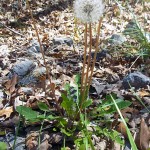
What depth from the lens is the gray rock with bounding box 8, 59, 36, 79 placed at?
10.5 feet

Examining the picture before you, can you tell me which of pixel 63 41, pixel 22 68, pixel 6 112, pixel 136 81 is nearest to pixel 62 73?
pixel 22 68

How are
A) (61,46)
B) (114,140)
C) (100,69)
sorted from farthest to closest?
(61,46) < (100,69) < (114,140)

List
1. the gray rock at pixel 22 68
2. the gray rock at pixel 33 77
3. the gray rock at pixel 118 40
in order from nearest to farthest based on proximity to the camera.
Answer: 1. the gray rock at pixel 33 77
2. the gray rock at pixel 22 68
3. the gray rock at pixel 118 40

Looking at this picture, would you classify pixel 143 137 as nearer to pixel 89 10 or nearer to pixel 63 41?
pixel 89 10

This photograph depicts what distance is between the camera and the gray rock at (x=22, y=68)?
3.21 meters

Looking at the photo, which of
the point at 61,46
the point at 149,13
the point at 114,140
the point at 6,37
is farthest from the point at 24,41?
the point at 114,140

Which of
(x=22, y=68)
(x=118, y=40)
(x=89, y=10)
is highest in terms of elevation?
(x=118, y=40)

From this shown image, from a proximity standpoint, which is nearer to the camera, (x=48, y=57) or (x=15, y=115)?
(x=15, y=115)

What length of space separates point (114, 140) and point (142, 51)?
1.54 m

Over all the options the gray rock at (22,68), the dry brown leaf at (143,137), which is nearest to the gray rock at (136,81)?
the dry brown leaf at (143,137)

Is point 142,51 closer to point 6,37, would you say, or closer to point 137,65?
point 137,65

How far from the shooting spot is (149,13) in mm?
5523

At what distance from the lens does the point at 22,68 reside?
3246 mm

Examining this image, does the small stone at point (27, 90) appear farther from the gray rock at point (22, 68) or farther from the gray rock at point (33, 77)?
the gray rock at point (22, 68)
